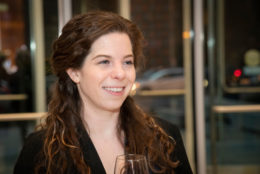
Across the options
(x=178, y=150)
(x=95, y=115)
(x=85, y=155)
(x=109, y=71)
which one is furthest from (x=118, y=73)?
(x=178, y=150)

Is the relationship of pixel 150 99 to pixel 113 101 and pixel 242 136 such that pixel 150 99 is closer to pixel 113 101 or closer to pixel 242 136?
pixel 242 136

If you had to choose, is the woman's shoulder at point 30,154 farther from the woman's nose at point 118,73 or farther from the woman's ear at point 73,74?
the woman's nose at point 118,73

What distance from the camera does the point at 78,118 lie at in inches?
58.6

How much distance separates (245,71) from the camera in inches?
143

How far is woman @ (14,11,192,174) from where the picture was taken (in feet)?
4.54

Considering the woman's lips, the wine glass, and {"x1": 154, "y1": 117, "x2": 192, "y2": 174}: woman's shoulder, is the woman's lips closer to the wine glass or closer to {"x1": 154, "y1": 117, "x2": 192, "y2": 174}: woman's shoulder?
{"x1": 154, "y1": 117, "x2": 192, "y2": 174}: woman's shoulder

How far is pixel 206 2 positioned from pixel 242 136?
58.9 inches

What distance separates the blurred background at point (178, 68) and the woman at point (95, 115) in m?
1.72

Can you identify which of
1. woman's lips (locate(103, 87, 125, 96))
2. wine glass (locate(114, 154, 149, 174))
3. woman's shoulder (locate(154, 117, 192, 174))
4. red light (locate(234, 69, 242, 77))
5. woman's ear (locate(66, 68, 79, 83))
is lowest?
woman's shoulder (locate(154, 117, 192, 174))

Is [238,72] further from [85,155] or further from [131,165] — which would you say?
[131,165]

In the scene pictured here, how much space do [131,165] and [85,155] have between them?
1.80 ft

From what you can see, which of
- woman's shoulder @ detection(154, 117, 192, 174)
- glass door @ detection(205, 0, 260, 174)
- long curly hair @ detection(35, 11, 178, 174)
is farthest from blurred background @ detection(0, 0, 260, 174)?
woman's shoulder @ detection(154, 117, 192, 174)

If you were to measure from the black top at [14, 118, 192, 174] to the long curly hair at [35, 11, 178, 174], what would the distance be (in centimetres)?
2

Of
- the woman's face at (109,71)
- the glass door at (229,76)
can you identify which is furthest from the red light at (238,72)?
the woman's face at (109,71)
